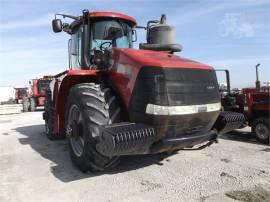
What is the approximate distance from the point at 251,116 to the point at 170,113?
4179 millimetres

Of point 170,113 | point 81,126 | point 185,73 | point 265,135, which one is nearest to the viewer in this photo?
point 170,113

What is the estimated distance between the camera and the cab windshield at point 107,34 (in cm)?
564

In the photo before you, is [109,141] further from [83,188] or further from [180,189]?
[180,189]

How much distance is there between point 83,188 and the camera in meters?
4.16

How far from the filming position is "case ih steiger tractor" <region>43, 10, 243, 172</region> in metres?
4.06

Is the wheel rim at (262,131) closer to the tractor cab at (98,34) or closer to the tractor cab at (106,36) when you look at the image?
the tractor cab at (106,36)

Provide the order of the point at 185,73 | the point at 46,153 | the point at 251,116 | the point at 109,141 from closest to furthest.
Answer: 1. the point at 109,141
2. the point at 185,73
3. the point at 46,153
4. the point at 251,116

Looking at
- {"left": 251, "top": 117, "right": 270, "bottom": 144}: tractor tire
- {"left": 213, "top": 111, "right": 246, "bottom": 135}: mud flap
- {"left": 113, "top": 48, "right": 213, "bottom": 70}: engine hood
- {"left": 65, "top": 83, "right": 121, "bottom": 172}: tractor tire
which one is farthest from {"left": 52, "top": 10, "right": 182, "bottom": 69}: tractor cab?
{"left": 251, "top": 117, "right": 270, "bottom": 144}: tractor tire

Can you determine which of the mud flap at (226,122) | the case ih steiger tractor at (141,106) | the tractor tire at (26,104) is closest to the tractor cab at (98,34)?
the case ih steiger tractor at (141,106)

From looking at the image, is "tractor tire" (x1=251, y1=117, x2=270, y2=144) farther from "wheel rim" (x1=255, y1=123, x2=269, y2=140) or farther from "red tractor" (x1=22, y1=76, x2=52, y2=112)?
"red tractor" (x1=22, y1=76, x2=52, y2=112)

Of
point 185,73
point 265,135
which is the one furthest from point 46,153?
point 265,135

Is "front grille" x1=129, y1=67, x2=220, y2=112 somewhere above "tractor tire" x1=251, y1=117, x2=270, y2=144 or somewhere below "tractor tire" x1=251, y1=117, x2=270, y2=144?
above

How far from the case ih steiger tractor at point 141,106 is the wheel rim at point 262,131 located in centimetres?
213

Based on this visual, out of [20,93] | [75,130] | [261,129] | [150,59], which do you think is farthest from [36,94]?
[150,59]
